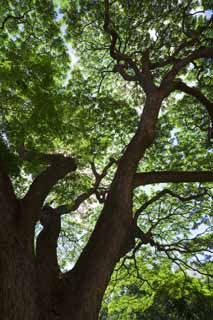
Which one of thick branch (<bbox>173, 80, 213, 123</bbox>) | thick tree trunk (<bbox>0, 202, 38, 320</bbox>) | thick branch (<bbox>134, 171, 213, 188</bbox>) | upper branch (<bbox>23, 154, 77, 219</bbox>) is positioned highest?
thick branch (<bbox>173, 80, 213, 123</bbox>)

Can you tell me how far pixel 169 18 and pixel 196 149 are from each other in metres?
4.06

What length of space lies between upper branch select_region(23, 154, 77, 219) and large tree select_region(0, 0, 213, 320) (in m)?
0.03

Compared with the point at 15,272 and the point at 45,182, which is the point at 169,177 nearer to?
the point at 45,182

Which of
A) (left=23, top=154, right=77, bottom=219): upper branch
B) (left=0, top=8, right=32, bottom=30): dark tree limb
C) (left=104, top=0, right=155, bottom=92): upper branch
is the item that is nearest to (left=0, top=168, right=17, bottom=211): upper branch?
(left=23, top=154, right=77, bottom=219): upper branch

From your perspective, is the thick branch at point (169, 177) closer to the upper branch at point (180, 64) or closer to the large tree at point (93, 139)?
the large tree at point (93, 139)

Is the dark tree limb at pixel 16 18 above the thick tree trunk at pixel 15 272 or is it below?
above

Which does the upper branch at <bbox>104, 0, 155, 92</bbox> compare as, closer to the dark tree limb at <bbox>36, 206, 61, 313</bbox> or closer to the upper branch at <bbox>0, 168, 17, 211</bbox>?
the dark tree limb at <bbox>36, 206, 61, 313</bbox>

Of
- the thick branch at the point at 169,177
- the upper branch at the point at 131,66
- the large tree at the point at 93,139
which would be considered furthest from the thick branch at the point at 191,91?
the thick branch at the point at 169,177

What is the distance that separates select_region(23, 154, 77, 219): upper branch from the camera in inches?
145

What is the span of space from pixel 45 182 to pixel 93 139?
3.72 meters

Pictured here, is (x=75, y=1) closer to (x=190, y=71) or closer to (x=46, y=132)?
(x=190, y=71)

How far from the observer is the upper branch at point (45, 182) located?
3.68 metres

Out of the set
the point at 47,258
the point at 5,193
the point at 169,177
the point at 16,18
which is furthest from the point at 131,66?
the point at 47,258

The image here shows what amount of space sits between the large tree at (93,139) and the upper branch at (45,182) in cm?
3
